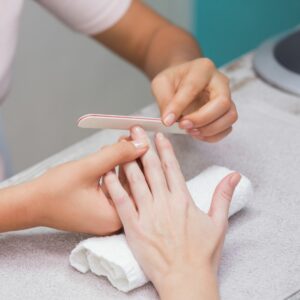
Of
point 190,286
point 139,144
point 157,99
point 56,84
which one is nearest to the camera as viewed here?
point 190,286

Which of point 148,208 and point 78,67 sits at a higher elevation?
point 148,208

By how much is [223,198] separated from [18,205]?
0.22 meters

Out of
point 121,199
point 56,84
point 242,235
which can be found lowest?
point 56,84

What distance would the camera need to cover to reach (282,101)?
969mm

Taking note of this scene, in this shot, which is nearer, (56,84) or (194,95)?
(194,95)

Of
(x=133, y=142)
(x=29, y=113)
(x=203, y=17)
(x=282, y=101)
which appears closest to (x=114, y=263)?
(x=133, y=142)

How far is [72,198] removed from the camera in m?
0.64

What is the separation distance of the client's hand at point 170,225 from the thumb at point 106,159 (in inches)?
0.4

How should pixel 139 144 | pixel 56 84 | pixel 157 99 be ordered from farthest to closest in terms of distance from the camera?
1. pixel 56 84
2. pixel 157 99
3. pixel 139 144

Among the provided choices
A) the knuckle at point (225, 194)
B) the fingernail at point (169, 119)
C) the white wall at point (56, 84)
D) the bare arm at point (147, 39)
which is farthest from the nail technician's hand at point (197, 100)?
the white wall at point (56, 84)

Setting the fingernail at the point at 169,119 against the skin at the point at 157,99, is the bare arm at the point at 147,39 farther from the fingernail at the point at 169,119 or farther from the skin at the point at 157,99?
the fingernail at the point at 169,119

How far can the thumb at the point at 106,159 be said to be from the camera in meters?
0.65

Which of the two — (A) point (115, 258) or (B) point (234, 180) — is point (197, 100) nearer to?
(B) point (234, 180)

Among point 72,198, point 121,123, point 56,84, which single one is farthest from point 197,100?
point 56,84
